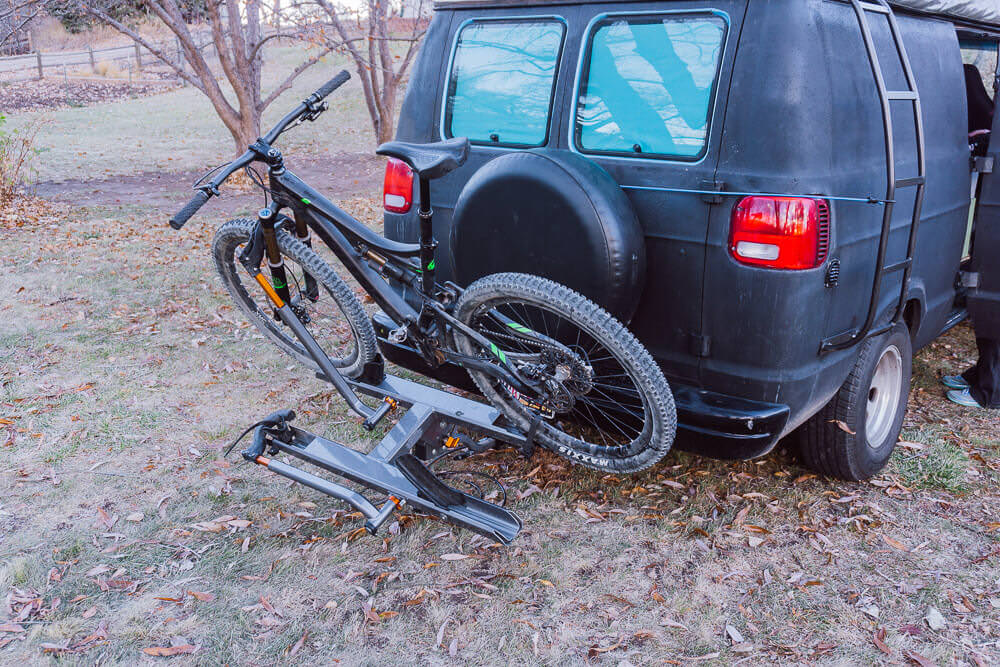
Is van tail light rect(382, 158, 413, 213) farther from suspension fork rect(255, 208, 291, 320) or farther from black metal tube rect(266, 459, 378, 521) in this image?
black metal tube rect(266, 459, 378, 521)

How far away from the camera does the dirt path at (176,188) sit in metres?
10.8

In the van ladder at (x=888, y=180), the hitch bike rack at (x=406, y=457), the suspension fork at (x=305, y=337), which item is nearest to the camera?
the van ladder at (x=888, y=180)

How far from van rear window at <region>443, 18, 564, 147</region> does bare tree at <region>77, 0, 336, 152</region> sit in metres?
7.49

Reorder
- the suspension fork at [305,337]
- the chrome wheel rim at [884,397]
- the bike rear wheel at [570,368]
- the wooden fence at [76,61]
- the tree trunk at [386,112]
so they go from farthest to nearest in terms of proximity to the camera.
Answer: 1. the wooden fence at [76,61]
2. the tree trunk at [386,112]
3. the chrome wheel rim at [884,397]
4. the suspension fork at [305,337]
5. the bike rear wheel at [570,368]

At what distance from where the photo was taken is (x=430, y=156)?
298 centimetres

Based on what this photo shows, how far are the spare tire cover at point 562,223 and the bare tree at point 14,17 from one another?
8.52m

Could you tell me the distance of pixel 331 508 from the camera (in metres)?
3.62

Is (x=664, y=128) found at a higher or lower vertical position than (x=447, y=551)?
higher

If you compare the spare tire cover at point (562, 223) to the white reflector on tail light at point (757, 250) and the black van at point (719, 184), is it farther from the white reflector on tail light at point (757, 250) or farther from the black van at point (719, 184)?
the white reflector on tail light at point (757, 250)

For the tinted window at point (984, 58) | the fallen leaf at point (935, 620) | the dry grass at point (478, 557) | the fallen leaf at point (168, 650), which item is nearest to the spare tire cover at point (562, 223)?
the dry grass at point (478, 557)

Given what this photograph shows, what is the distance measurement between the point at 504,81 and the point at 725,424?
183 centimetres

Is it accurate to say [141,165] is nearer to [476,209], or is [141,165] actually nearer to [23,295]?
[23,295]

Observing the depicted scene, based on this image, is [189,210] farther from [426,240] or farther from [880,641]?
[880,641]

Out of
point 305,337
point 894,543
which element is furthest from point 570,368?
point 894,543
